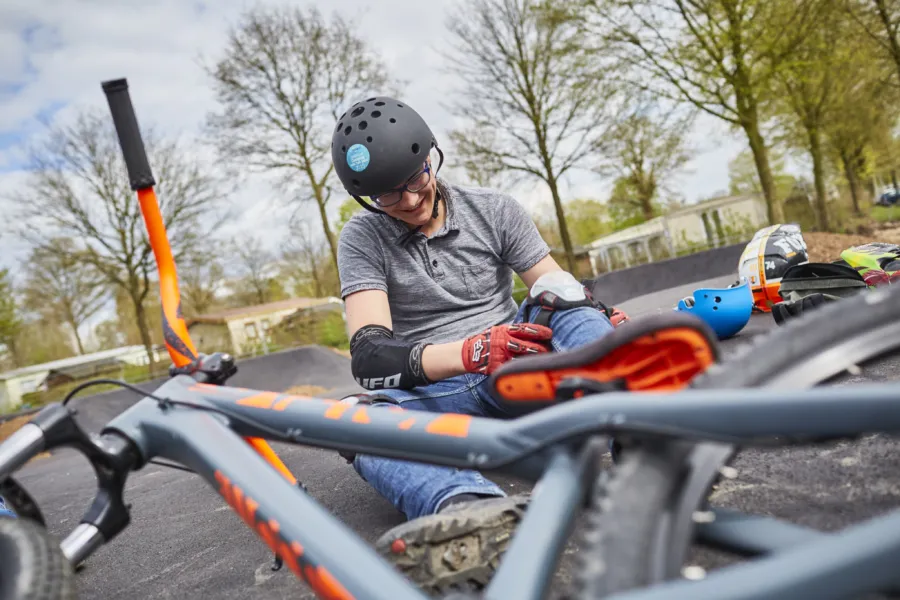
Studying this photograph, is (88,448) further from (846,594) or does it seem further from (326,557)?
(846,594)

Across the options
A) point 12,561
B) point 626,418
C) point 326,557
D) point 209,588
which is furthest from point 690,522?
point 209,588

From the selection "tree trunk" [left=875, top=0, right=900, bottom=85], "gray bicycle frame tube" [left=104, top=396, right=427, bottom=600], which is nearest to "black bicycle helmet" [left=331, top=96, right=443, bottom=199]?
"gray bicycle frame tube" [left=104, top=396, right=427, bottom=600]

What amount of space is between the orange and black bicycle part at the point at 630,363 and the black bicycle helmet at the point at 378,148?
120 cm

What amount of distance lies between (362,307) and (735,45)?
14.4m

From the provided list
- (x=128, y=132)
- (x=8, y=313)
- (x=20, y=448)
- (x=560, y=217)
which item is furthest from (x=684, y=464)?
(x=8, y=313)

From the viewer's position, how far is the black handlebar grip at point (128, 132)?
173 cm

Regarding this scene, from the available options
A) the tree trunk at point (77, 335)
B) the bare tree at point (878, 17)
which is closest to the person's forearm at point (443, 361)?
the bare tree at point (878, 17)

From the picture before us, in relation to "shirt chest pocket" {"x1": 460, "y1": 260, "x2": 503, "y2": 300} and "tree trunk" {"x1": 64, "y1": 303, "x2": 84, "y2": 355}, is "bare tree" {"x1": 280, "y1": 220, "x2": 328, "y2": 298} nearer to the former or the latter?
"tree trunk" {"x1": 64, "y1": 303, "x2": 84, "y2": 355}

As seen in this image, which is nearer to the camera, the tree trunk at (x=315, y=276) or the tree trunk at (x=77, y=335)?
the tree trunk at (x=77, y=335)

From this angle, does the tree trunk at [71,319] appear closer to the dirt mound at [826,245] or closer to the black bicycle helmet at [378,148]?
the dirt mound at [826,245]

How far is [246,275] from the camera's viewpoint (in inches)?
1566

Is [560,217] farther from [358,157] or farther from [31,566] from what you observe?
[31,566]

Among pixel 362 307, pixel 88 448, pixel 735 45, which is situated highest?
pixel 735 45

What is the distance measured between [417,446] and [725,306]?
3.34m
